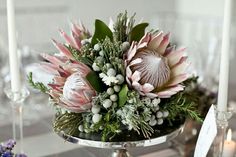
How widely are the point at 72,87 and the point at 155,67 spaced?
17 cm

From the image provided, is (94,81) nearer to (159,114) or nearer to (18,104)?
(159,114)

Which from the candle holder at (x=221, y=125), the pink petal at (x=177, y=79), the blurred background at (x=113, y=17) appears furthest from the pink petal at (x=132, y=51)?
the blurred background at (x=113, y=17)

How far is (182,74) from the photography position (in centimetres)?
76

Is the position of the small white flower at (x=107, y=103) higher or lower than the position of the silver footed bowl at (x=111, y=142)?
higher

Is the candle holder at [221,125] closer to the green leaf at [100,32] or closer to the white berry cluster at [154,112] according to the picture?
the white berry cluster at [154,112]

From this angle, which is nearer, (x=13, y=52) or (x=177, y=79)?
(x=177, y=79)

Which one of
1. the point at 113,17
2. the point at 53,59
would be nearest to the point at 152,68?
the point at 53,59

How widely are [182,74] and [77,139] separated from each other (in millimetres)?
252

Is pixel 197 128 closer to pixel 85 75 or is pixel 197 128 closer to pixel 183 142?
pixel 183 142

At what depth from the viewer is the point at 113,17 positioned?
11.2 ft

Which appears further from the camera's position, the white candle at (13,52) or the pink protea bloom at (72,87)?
the white candle at (13,52)

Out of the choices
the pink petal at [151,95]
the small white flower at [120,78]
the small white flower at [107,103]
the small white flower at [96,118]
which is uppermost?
the small white flower at [120,78]

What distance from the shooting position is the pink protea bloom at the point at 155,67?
2.37 ft

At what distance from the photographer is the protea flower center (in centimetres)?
73
